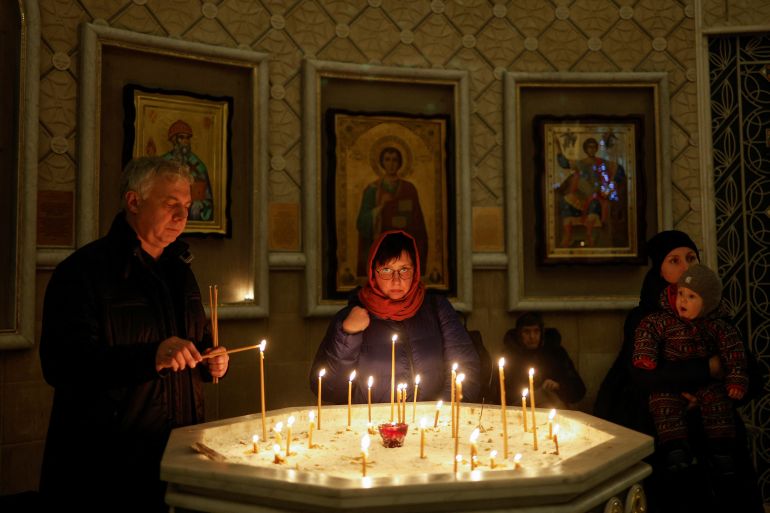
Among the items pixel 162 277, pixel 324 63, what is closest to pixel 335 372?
pixel 162 277

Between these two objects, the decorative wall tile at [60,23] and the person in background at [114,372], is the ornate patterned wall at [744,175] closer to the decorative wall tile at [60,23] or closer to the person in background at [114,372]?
the person in background at [114,372]

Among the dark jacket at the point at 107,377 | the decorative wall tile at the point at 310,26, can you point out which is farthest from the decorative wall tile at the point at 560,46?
the dark jacket at the point at 107,377

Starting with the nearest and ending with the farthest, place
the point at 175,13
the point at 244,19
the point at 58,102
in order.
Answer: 1. the point at 58,102
2. the point at 175,13
3. the point at 244,19

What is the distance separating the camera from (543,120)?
4.92 m

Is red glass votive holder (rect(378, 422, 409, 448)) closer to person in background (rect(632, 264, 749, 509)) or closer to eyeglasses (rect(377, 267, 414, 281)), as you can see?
eyeglasses (rect(377, 267, 414, 281))

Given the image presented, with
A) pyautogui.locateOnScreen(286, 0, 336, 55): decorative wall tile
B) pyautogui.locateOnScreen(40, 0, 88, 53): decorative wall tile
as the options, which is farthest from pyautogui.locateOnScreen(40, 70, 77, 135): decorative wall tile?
pyautogui.locateOnScreen(286, 0, 336, 55): decorative wall tile

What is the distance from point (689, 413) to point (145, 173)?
255cm

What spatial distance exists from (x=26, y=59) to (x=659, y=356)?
3592 mm

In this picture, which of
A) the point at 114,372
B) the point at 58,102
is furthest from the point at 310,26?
the point at 114,372

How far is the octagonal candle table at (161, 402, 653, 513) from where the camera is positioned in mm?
1588

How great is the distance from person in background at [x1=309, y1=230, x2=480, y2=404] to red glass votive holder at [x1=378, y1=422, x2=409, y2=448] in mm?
753

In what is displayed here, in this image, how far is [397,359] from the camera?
3.03m

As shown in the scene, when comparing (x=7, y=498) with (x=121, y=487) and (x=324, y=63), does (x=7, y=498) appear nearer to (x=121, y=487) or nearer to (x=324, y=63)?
(x=121, y=487)

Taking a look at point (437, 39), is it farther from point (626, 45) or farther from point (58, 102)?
point (58, 102)
